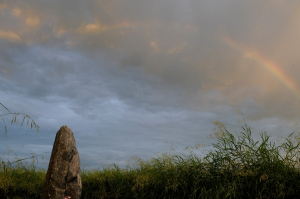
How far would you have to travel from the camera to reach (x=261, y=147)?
5629 mm

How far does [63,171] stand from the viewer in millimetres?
5633

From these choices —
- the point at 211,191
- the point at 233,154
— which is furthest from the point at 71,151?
the point at 233,154

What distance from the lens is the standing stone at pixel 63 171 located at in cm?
555

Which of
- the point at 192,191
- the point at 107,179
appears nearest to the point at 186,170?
the point at 192,191

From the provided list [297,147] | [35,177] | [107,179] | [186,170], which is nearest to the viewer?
[297,147]

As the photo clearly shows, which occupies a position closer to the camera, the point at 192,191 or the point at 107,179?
the point at 192,191

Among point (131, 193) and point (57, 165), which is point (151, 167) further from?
point (57, 165)

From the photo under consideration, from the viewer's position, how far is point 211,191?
5.35 meters

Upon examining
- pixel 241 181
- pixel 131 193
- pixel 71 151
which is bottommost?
pixel 131 193

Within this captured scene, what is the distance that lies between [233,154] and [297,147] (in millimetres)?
1320

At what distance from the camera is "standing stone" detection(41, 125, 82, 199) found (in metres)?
5.55

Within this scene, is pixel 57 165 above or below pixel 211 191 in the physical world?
above

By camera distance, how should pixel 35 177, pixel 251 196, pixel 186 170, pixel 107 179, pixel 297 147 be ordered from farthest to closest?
pixel 35 177 < pixel 107 179 < pixel 186 170 < pixel 297 147 < pixel 251 196

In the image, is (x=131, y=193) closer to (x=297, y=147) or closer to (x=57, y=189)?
(x=57, y=189)
